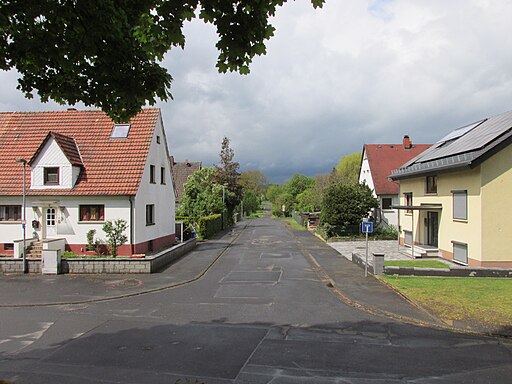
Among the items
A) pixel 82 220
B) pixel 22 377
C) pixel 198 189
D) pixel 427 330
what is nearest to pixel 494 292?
pixel 427 330

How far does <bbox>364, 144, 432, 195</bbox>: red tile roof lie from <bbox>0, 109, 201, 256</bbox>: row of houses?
22.7m

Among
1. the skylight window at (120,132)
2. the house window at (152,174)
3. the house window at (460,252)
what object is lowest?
the house window at (460,252)

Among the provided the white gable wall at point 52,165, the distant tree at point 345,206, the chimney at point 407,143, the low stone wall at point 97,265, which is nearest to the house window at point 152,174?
the white gable wall at point 52,165

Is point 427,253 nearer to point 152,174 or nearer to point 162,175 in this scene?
point 152,174

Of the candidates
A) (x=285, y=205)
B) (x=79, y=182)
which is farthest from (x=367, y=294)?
(x=285, y=205)

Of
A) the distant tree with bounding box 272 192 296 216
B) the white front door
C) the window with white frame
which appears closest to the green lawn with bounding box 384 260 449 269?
the window with white frame

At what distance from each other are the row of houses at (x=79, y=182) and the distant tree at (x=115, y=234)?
1.43 ft

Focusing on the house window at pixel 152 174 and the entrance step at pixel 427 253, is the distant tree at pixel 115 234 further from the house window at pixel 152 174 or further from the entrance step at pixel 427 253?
the entrance step at pixel 427 253

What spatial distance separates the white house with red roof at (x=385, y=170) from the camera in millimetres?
37312

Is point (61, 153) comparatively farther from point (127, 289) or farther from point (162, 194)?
point (127, 289)

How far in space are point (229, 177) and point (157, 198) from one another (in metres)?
34.4

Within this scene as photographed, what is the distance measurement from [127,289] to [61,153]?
10.3m

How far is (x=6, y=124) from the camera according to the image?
80.7 feet

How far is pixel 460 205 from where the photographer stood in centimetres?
1955
